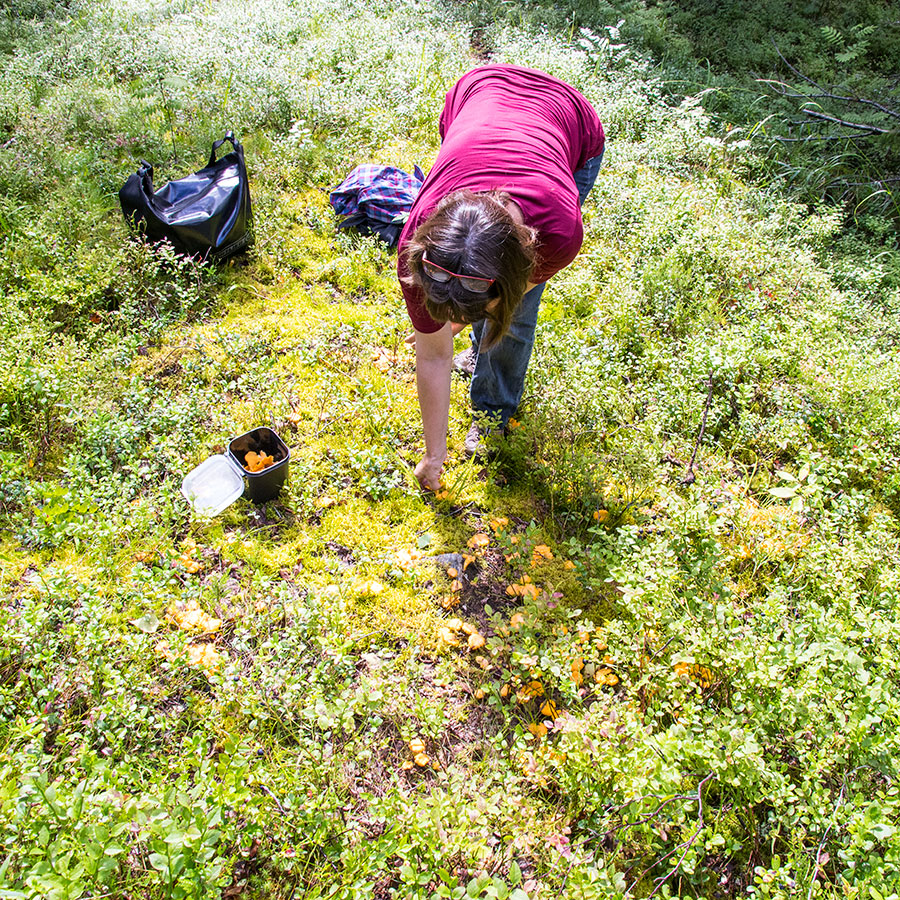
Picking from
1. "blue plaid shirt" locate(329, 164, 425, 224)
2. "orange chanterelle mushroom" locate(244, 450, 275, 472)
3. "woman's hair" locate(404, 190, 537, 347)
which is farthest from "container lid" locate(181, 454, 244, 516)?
"blue plaid shirt" locate(329, 164, 425, 224)

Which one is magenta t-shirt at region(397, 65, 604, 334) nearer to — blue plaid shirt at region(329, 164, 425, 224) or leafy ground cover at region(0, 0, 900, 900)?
leafy ground cover at region(0, 0, 900, 900)

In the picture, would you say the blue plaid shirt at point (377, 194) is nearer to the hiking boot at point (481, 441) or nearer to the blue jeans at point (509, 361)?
the blue jeans at point (509, 361)

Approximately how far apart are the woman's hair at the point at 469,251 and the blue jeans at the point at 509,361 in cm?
75

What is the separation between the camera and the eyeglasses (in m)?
2.01

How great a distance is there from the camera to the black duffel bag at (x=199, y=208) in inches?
152

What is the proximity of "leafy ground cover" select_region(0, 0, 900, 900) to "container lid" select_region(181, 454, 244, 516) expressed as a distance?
3.1 inches

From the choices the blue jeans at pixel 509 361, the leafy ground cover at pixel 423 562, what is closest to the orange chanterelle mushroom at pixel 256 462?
the leafy ground cover at pixel 423 562

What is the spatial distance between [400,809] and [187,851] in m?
0.62

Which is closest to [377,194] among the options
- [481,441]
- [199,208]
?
[199,208]

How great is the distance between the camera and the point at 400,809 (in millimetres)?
1911

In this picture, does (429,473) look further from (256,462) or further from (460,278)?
(460,278)

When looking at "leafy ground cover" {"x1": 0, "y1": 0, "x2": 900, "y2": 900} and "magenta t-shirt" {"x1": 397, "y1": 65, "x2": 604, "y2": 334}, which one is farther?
"magenta t-shirt" {"x1": 397, "y1": 65, "x2": 604, "y2": 334}

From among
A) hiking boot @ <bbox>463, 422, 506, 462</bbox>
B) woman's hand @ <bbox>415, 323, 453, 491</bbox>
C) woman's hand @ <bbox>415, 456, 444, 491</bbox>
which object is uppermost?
woman's hand @ <bbox>415, 323, 453, 491</bbox>

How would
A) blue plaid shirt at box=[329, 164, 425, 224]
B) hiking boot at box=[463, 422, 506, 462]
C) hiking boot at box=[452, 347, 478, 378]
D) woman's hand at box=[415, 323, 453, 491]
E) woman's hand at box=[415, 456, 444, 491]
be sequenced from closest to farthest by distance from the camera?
woman's hand at box=[415, 323, 453, 491] < woman's hand at box=[415, 456, 444, 491] < hiking boot at box=[463, 422, 506, 462] < hiking boot at box=[452, 347, 478, 378] < blue plaid shirt at box=[329, 164, 425, 224]
